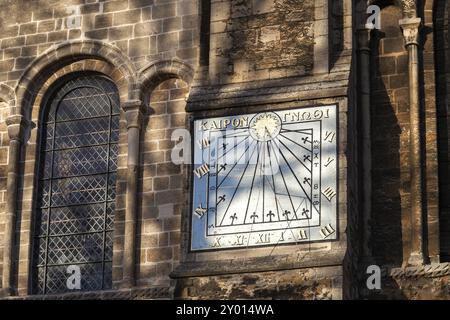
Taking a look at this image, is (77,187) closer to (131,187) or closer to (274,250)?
(131,187)

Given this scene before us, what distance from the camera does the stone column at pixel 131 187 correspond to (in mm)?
26391

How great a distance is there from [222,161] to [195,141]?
1.83ft

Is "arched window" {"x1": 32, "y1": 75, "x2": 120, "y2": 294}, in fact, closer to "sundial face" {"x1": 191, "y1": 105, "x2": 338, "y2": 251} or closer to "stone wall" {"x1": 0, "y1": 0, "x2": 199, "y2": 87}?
"stone wall" {"x1": 0, "y1": 0, "x2": 199, "y2": 87}

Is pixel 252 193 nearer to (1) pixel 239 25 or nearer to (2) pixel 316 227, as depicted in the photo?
(2) pixel 316 227

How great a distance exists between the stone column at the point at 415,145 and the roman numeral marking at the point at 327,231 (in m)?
1.37

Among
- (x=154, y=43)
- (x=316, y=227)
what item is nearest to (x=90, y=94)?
(x=154, y=43)

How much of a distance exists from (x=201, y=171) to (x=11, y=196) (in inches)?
135

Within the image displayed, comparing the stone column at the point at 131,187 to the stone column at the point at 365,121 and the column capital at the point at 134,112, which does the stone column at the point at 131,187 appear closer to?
the column capital at the point at 134,112

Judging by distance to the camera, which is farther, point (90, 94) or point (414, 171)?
point (90, 94)

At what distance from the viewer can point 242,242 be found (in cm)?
2495

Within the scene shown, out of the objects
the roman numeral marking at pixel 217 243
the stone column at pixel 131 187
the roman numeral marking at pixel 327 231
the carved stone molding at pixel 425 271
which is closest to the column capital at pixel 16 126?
the stone column at pixel 131 187

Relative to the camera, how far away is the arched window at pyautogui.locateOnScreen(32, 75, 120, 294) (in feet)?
88.9

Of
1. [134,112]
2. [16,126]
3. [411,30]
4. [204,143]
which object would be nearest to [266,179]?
[204,143]

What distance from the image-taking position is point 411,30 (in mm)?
26531
